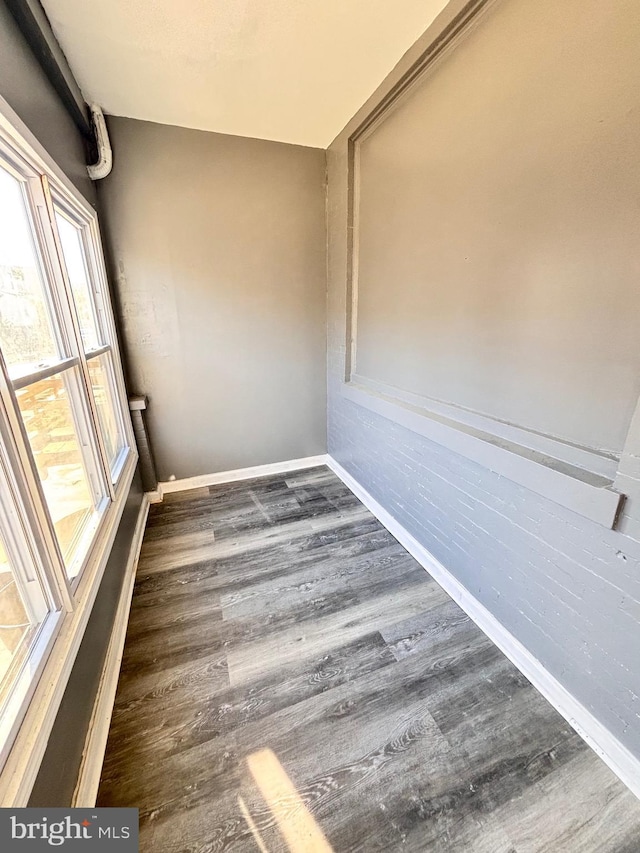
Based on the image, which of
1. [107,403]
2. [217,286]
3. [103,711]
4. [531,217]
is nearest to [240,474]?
[107,403]

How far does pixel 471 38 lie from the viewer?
4.52 feet

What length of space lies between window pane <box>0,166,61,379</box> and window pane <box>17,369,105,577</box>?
10 cm

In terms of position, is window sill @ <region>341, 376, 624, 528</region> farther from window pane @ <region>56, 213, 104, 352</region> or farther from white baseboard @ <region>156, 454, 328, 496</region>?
window pane @ <region>56, 213, 104, 352</region>

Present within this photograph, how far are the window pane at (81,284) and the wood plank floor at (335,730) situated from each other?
57.1 inches

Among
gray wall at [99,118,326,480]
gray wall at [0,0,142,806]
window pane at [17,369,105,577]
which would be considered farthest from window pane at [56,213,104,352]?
window pane at [17,369,105,577]

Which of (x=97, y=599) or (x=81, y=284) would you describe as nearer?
(x=97, y=599)

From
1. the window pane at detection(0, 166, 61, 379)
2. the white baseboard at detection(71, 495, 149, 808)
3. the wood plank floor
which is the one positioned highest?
the window pane at detection(0, 166, 61, 379)

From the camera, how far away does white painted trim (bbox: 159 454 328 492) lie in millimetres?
2908

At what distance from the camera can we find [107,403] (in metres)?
2.24

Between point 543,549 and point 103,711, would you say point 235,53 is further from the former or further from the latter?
point 103,711

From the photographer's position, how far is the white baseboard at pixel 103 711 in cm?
101

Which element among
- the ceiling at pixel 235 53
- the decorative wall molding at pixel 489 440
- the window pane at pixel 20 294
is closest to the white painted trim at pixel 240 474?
the decorative wall molding at pixel 489 440

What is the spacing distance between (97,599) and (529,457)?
70.5 inches

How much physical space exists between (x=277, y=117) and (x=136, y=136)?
95 cm
